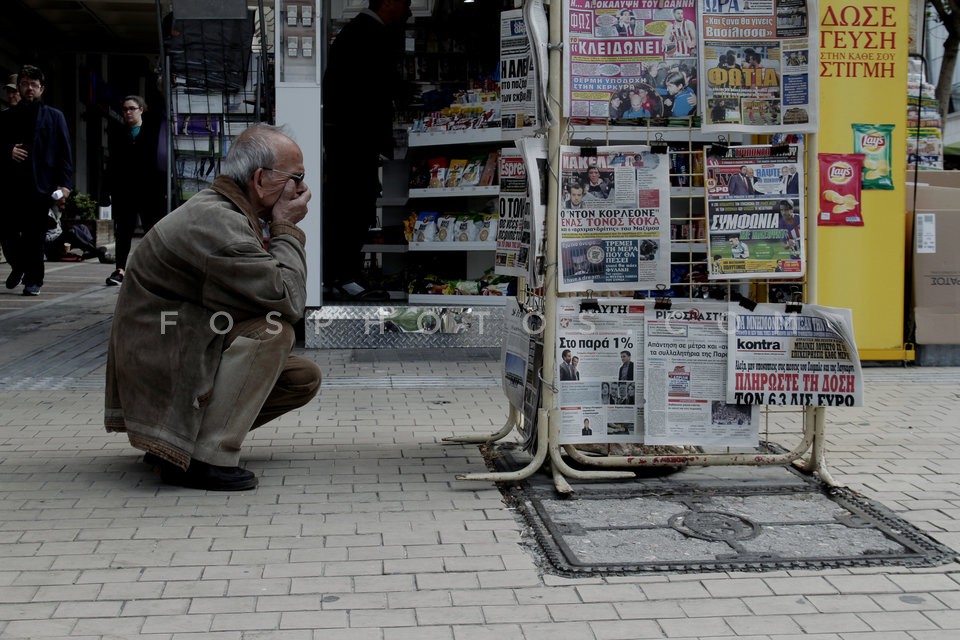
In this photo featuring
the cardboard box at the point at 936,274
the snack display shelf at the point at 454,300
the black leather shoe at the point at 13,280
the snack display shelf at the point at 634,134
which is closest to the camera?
the snack display shelf at the point at 634,134

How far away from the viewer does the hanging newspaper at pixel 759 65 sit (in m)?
4.64

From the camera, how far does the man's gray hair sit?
4.78 m

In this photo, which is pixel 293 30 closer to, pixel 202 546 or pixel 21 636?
pixel 202 546

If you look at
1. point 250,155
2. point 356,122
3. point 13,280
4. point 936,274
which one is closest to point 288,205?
point 250,155

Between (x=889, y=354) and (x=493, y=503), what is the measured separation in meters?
4.61

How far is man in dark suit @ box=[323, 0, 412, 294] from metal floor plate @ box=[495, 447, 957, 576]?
457cm

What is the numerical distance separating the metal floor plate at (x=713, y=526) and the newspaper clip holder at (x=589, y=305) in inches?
30.6

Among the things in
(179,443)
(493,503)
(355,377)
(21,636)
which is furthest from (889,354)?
(21,636)

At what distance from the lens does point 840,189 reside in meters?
7.84

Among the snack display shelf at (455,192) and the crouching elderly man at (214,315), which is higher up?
the snack display shelf at (455,192)

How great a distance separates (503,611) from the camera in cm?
350

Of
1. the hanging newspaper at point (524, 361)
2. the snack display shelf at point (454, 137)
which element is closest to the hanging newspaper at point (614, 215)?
the hanging newspaper at point (524, 361)

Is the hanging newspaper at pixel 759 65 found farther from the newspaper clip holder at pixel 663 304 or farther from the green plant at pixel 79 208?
the green plant at pixel 79 208

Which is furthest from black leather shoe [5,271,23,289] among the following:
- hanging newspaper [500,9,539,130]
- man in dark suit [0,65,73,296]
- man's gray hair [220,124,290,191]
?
hanging newspaper [500,9,539,130]
